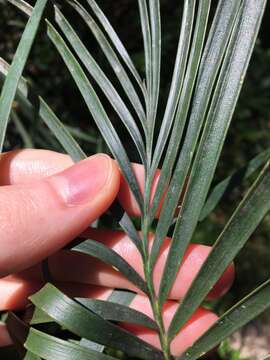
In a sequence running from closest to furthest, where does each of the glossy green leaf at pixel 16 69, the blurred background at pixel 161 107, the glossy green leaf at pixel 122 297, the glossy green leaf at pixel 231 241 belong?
1. the glossy green leaf at pixel 231 241
2. the glossy green leaf at pixel 16 69
3. the glossy green leaf at pixel 122 297
4. the blurred background at pixel 161 107

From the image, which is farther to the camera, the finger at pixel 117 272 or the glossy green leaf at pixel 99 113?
the finger at pixel 117 272

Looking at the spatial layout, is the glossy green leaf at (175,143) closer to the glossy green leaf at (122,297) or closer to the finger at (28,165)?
the glossy green leaf at (122,297)

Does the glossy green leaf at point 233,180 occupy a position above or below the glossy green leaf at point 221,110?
below

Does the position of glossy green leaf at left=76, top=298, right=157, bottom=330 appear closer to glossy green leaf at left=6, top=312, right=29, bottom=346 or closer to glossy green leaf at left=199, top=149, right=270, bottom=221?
glossy green leaf at left=6, top=312, right=29, bottom=346

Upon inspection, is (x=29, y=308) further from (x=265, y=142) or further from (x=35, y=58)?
(x=265, y=142)

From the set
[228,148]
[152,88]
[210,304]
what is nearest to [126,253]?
[152,88]

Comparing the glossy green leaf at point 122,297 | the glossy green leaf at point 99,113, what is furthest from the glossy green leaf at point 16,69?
the glossy green leaf at point 122,297

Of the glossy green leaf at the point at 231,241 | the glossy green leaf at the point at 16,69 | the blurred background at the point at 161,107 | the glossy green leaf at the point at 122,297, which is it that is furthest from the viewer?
the blurred background at the point at 161,107
